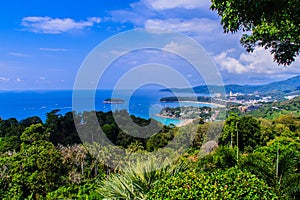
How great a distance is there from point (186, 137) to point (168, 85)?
30.7ft

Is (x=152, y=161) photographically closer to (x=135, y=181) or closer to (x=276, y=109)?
(x=135, y=181)

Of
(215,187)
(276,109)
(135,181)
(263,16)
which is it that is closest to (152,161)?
(135,181)

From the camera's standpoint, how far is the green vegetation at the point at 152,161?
2658 mm

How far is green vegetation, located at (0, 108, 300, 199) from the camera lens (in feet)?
8.72

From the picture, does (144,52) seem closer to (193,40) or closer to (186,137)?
(193,40)

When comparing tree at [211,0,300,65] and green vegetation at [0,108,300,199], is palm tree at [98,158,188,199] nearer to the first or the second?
green vegetation at [0,108,300,199]

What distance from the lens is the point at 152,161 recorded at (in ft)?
13.3

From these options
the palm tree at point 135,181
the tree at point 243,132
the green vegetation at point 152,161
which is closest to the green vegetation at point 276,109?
the green vegetation at point 152,161

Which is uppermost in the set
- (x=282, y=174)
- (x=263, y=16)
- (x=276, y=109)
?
(x=263, y=16)

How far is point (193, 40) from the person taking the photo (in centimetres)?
688

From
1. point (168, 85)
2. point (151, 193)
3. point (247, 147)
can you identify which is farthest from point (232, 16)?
point (247, 147)

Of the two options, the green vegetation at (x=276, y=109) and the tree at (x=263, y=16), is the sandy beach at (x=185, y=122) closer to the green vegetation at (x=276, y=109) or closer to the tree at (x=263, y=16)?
the green vegetation at (x=276, y=109)

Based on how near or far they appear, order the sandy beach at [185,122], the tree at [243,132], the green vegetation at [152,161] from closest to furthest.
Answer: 1. the green vegetation at [152,161]
2. the tree at [243,132]
3. the sandy beach at [185,122]

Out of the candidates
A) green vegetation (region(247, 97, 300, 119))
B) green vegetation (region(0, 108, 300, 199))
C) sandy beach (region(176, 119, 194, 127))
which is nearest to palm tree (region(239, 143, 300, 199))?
green vegetation (region(0, 108, 300, 199))
